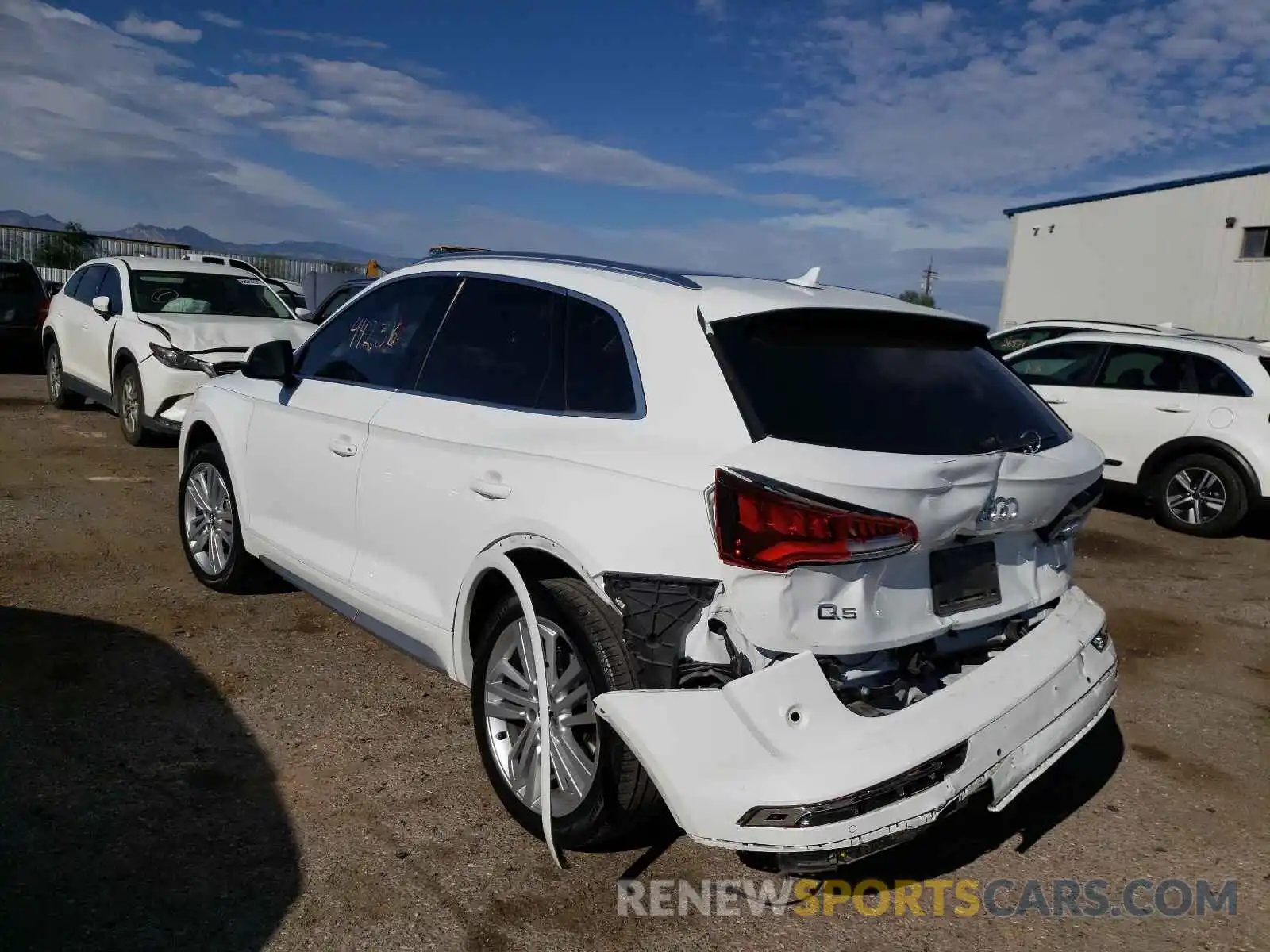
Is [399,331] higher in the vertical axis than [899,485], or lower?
higher

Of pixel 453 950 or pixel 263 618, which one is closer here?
pixel 453 950

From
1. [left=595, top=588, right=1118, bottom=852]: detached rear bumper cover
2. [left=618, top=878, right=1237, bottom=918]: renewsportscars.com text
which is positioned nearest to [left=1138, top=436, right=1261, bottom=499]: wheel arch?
[left=618, top=878, right=1237, bottom=918]: renewsportscars.com text

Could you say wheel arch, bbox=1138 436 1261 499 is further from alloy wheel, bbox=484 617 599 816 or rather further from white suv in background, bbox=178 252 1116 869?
alloy wheel, bbox=484 617 599 816

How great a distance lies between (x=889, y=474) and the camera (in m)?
2.54

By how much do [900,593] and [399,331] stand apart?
2300mm

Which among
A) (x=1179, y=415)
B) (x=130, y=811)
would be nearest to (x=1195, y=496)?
(x=1179, y=415)

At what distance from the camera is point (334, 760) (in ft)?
11.8

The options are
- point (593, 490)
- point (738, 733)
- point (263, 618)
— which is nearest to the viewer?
point (738, 733)

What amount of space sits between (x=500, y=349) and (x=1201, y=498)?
702 centimetres

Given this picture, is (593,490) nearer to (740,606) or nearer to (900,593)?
(740,606)

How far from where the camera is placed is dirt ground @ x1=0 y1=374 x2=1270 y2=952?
275 cm

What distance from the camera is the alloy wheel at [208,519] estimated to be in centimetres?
505

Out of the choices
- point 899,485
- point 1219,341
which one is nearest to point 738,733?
point 899,485

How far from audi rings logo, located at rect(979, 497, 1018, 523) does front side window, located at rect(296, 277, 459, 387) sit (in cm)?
211
